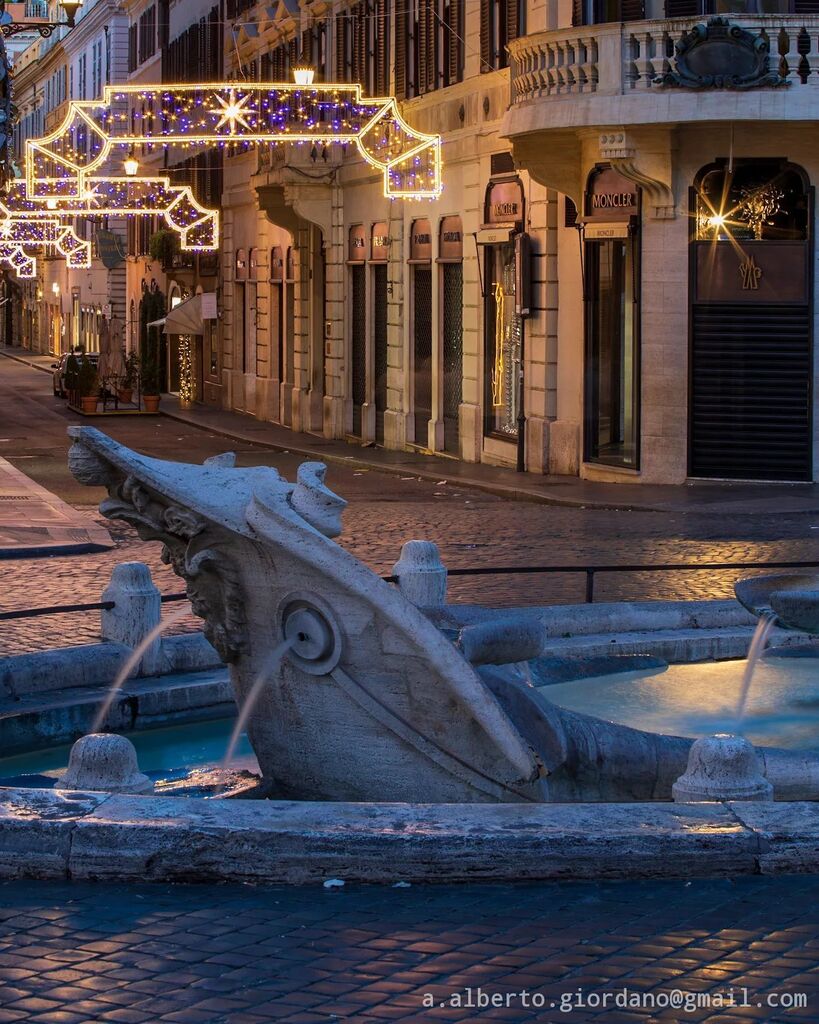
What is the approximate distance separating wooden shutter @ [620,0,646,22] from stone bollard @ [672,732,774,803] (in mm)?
18495

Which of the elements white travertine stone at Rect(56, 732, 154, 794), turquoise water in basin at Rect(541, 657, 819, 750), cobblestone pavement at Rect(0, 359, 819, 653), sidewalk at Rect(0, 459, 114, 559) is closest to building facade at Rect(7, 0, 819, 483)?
cobblestone pavement at Rect(0, 359, 819, 653)

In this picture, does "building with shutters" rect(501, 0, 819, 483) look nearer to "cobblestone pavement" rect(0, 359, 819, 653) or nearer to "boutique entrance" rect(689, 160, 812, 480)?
"boutique entrance" rect(689, 160, 812, 480)

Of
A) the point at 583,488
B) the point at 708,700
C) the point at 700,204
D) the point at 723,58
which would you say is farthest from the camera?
the point at 583,488

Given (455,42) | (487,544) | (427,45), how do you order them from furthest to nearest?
(427,45) → (455,42) → (487,544)

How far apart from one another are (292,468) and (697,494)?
789 cm

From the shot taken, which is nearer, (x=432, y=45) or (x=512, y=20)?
(x=512, y=20)

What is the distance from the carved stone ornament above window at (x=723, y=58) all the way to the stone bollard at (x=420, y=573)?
12923mm

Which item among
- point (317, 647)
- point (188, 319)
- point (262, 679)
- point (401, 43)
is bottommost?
point (262, 679)

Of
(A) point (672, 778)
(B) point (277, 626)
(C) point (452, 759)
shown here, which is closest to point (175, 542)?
(B) point (277, 626)

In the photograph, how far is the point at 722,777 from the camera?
697 centimetres

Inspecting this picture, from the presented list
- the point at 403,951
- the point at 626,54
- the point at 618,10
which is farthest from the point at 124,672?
the point at 618,10

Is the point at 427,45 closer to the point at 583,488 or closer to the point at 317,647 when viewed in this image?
the point at 583,488

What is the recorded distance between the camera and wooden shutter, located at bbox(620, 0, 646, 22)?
2438cm

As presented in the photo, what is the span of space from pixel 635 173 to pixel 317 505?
56.9 ft
